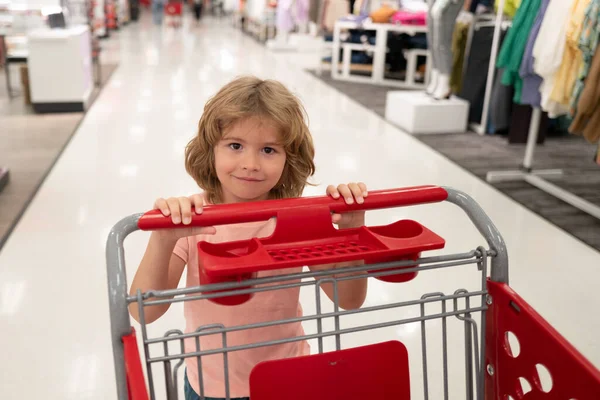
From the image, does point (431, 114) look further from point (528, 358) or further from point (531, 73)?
point (528, 358)

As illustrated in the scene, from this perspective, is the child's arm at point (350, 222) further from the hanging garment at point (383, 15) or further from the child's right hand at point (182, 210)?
the hanging garment at point (383, 15)

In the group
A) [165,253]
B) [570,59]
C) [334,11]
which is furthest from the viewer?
[334,11]

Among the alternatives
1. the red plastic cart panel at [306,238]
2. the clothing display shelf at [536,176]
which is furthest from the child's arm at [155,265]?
the clothing display shelf at [536,176]

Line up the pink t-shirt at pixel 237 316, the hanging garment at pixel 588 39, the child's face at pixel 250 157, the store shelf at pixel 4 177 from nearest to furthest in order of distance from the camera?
the child's face at pixel 250 157, the pink t-shirt at pixel 237 316, the hanging garment at pixel 588 39, the store shelf at pixel 4 177

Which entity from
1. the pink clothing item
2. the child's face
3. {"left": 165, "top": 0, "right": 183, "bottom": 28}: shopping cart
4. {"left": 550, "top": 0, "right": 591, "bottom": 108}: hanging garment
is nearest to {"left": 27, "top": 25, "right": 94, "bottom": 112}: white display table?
the pink clothing item

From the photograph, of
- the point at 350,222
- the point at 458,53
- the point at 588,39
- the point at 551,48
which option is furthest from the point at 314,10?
the point at 350,222

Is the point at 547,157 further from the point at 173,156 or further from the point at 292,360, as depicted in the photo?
the point at 292,360

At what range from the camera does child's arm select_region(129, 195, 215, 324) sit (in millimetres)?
951

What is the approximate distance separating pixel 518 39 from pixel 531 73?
10.3 inches

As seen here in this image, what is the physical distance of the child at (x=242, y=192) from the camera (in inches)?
43.4

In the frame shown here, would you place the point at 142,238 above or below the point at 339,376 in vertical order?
below

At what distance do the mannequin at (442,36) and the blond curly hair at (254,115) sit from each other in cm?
510

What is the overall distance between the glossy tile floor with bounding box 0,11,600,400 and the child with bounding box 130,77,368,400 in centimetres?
95

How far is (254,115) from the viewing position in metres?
1.13
